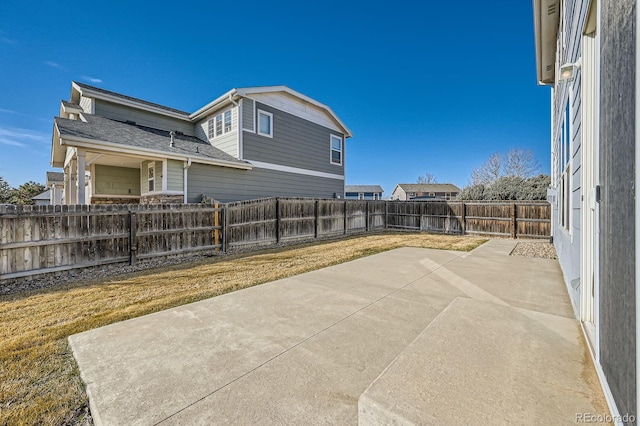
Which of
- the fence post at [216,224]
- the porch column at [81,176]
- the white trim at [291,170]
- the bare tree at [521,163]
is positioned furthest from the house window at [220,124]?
the bare tree at [521,163]

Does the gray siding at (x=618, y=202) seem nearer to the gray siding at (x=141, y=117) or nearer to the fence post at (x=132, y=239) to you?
the fence post at (x=132, y=239)

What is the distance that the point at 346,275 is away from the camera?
4.92 metres

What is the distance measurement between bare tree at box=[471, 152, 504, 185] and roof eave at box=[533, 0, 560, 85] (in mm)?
22831

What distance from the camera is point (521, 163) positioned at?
27.9 metres

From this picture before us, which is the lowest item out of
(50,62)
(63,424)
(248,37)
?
(63,424)

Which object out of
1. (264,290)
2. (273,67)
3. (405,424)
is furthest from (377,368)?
(273,67)

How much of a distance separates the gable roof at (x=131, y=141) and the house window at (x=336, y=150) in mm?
5750

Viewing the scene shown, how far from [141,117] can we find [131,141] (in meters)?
4.05

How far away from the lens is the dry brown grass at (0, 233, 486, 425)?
1.80 metres

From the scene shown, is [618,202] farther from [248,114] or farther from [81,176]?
[248,114]

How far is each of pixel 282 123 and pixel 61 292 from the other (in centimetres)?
999

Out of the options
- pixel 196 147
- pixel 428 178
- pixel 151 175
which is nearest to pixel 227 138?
pixel 196 147

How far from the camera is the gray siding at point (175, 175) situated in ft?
30.5

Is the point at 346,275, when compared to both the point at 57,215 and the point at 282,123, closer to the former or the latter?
the point at 57,215
